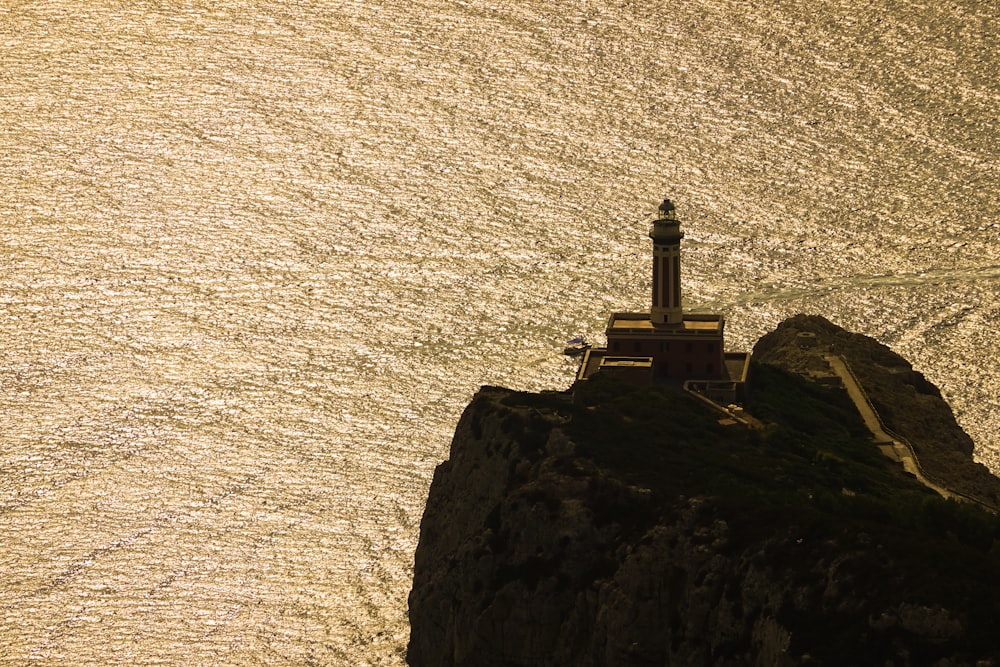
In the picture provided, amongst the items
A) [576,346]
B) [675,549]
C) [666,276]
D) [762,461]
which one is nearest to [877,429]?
[666,276]

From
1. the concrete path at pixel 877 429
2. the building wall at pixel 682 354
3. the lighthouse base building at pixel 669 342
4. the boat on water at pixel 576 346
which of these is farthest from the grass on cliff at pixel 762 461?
the boat on water at pixel 576 346

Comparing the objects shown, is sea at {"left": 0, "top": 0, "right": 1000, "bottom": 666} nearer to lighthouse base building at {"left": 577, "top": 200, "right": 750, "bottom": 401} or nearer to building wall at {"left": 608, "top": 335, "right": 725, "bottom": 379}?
lighthouse base building at {"left": 577, "top": 200, "right": 750, "bottom": 401}

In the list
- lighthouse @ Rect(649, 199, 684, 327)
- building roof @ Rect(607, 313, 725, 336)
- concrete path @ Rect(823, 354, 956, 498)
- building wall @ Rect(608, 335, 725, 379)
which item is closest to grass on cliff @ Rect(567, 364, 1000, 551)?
concrete path @ Rect(823, 354, 956, 498)

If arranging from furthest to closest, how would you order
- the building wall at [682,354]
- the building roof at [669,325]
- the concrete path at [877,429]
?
the building roof at [669,325] → the building wall at [682,354] → the concrete path at [877,429]

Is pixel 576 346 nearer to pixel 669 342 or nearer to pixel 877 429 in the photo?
pixel 669 342

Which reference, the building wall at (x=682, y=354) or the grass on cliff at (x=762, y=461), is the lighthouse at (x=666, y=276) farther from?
the grass on cliff at (x=762, y=461)

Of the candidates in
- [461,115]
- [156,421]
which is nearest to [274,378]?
[156,421]
